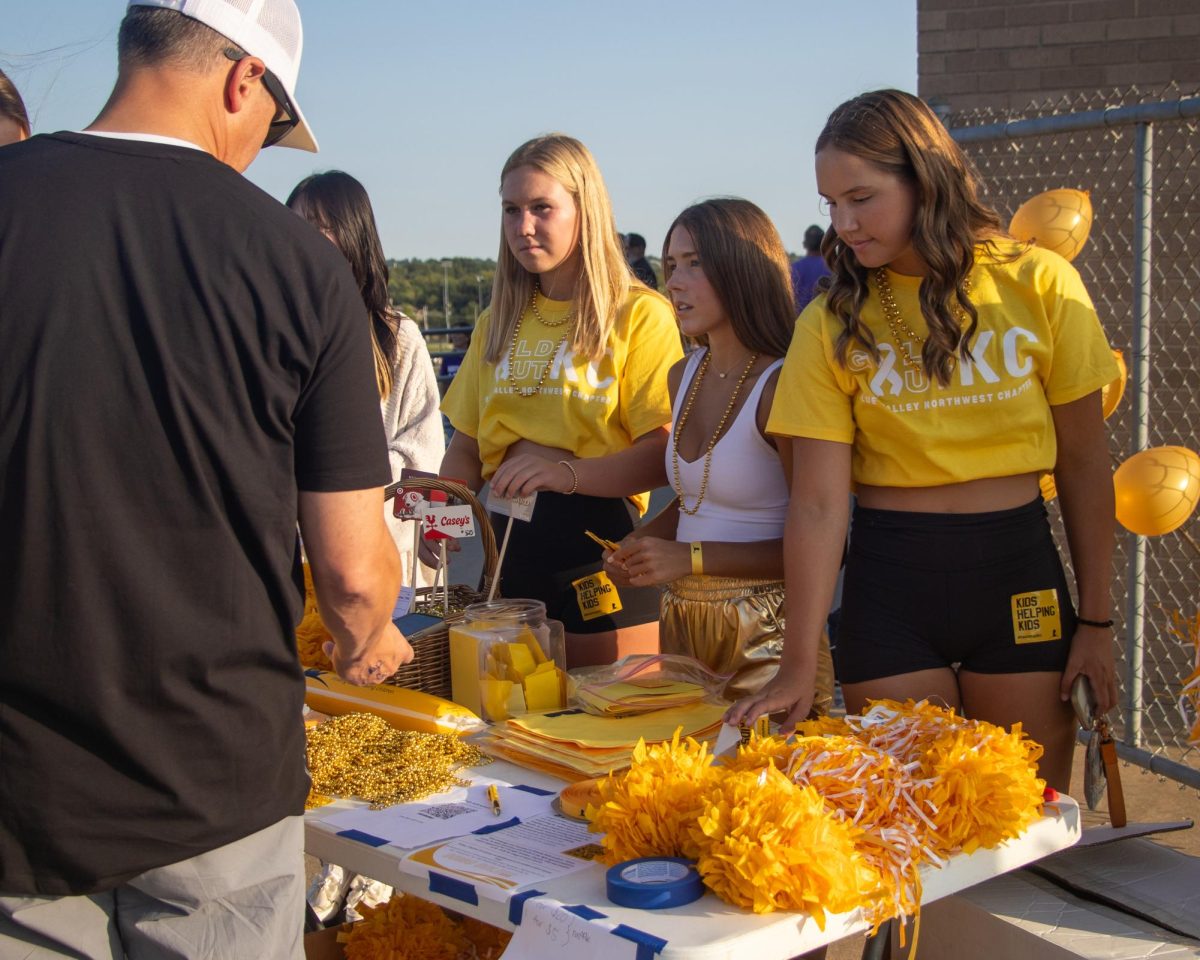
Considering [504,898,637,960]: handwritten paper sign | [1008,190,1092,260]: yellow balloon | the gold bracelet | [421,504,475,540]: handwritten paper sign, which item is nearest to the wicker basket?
[421,504,475,540]: handwritten paper sign

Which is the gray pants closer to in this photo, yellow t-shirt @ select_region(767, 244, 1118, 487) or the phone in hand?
yellow t-shirt @ select_region(767, 244, 1118, 487)

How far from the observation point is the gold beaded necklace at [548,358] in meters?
2.97

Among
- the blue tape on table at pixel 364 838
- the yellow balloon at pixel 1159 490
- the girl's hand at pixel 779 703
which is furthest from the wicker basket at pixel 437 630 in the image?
the yellow balloon at pixel 1159 490

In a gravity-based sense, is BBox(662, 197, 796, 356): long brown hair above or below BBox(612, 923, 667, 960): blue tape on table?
above

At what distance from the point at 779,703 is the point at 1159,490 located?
1460 mm

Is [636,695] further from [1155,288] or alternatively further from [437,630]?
[1155,288]

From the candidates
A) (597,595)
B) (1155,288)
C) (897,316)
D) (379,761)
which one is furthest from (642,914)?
(1155,288)

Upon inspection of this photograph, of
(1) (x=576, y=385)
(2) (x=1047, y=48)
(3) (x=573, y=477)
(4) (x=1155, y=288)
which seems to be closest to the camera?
(3) (x=573, y=477)

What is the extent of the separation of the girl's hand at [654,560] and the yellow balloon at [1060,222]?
1438mm

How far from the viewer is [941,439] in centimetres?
218

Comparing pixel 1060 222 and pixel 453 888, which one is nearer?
pixel 453 888

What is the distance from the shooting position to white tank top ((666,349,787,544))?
2.54 meters

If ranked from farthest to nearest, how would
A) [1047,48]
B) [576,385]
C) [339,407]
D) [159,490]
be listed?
1. [1047,48]
2. [576,385]
3. [339,407]
4. [159,490]

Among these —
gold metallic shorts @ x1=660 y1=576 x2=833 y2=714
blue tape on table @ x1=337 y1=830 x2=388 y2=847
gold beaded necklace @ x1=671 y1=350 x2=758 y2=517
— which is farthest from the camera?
gold beaded necklace @ x1=671 y1=350 x2=758 y2=517
